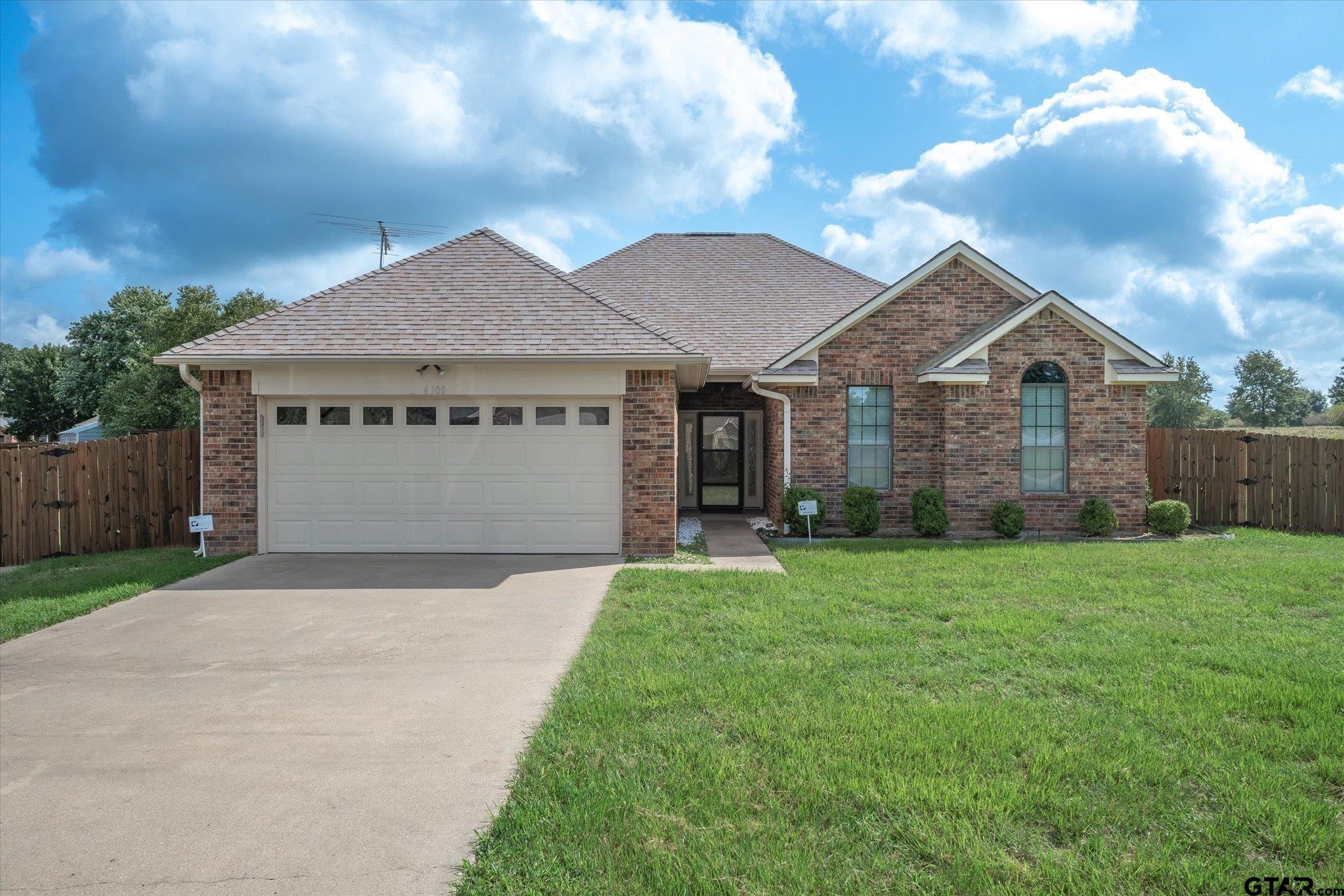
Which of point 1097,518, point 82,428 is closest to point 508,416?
point 1097,518

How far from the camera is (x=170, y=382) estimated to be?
1119 inches

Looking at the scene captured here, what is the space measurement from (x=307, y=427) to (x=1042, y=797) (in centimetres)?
1053

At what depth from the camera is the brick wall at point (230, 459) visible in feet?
36.3

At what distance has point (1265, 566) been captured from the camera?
986 centimetres

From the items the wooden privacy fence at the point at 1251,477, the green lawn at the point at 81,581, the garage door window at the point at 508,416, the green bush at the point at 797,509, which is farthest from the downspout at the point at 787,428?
the green lawn at the point at 81,581

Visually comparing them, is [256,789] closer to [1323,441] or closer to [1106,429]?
[1106,429]

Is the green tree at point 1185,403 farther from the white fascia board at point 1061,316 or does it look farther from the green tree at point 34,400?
the green tree at point 34,400

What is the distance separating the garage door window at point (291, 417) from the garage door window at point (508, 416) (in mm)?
2771

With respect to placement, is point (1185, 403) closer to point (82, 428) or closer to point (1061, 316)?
point (1061, 316)

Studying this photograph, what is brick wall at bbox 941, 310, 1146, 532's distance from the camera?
13.3m

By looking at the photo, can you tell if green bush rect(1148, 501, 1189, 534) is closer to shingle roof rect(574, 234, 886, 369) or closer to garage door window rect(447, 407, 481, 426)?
shingle roof rect(574, 234, 886, 369)

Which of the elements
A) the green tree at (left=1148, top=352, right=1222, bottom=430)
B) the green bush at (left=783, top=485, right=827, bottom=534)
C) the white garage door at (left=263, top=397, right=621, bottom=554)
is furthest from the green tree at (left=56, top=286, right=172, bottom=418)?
the green tree at (left=1148, top=352, right=1222, bottom=430)

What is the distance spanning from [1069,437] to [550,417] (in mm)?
9055

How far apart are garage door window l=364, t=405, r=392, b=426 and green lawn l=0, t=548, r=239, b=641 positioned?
2.69 meters
